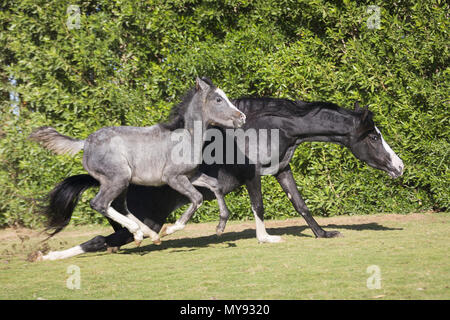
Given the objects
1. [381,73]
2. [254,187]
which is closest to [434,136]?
[381,73]

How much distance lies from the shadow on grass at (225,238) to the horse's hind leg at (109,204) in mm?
837

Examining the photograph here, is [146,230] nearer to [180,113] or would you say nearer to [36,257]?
[36,257]

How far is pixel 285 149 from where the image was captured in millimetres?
7617

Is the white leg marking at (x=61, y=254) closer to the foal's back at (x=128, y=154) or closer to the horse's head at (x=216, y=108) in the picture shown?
the foal's back at (x=128, y=154)

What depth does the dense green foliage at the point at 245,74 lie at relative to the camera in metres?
9.53

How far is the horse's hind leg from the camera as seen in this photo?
6535 mm

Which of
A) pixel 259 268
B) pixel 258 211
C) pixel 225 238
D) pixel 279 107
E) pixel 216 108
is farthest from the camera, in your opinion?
pixel 225 238

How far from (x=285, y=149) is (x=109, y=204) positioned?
8.42 ft

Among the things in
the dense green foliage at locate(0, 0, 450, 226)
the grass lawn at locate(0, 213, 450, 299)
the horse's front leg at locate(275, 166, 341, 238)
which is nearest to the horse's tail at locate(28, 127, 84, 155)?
the grass lawn at locate(0, 213, 450, 299)

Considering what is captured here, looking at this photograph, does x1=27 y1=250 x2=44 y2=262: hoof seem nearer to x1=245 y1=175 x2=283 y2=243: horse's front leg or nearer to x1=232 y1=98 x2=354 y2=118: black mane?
x1=245 y1=175 x2=283 y2=243: horse's front leg

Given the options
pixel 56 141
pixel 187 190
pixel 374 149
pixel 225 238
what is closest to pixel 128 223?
pixel 187 190

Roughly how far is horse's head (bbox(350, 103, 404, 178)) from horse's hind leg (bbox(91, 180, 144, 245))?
3.24m

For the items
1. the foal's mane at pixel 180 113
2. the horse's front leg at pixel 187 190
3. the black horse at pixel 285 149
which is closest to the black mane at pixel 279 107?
the black horse at pixel 285 149

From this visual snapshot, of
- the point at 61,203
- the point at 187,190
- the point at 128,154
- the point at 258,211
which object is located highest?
the point at 128,154
